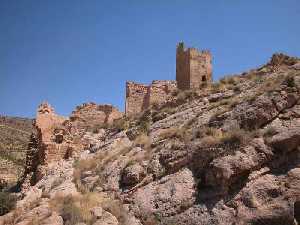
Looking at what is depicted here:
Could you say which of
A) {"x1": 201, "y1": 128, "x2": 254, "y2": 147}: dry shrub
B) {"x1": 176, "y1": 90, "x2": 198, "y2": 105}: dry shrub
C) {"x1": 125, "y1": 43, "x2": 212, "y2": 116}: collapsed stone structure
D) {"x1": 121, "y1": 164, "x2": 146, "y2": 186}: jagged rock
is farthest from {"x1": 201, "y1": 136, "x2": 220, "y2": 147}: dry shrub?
{"x1": 125, "y1": 43, "x2": 212, "y2": 116}: collapsed stone structure

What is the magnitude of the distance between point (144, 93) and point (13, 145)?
104 feet

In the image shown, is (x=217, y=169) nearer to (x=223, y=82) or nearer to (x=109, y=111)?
(x=223, y=82)

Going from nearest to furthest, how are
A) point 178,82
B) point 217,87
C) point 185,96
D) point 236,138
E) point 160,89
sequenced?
1. point 236,138
2. point 217,87
3. point 185,96
4. point 160,89
5. point 178,82

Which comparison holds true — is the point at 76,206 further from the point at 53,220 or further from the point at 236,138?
the point at 236,138

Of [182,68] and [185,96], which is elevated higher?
[182,68]

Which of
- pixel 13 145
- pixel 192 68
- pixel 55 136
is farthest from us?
pixel 13 145

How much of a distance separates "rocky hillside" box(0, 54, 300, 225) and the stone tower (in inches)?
304

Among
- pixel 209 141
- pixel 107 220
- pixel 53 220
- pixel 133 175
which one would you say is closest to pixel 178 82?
pixel 133 175

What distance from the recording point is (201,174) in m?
10.7

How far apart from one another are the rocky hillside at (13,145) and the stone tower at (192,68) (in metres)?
10.5

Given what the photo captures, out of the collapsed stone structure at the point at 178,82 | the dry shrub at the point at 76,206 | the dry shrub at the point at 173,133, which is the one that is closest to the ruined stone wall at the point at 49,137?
the collapsed stone structure at the point at 178,82

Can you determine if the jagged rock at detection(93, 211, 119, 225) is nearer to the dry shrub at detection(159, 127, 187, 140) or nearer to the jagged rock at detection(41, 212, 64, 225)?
the jagged rock at detection(41, 212, 64, 225)

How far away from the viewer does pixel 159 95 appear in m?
22.3

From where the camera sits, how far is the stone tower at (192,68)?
22920 millimetres
